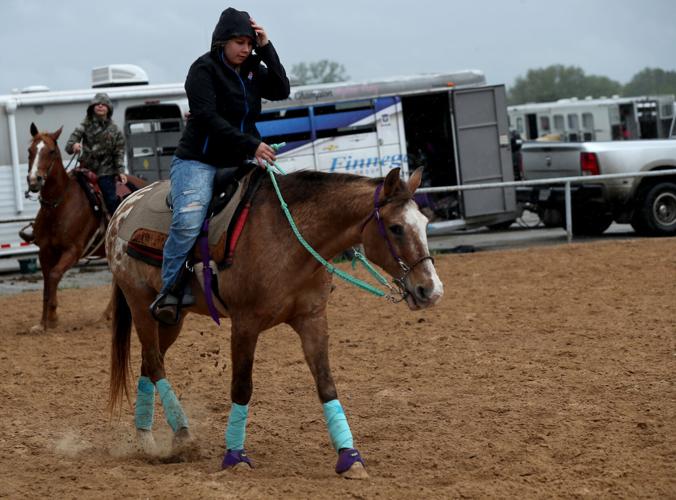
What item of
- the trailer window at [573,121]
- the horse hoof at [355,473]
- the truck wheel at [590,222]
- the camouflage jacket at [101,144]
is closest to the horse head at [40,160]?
the camouflage jacket at [101,144]

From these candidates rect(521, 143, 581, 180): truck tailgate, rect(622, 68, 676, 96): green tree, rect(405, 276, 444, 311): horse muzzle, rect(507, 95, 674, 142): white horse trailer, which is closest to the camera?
rect(405, 276, 444, 311): horse muzzle

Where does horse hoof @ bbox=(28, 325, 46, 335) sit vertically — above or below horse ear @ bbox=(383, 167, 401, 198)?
below

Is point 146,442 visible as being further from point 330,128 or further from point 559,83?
point 559,83

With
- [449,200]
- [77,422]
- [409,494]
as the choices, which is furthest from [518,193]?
[409,494]

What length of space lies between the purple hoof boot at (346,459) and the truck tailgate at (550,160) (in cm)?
1285

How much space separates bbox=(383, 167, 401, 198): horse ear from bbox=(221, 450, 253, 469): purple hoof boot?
5.55ft

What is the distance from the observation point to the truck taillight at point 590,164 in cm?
1703

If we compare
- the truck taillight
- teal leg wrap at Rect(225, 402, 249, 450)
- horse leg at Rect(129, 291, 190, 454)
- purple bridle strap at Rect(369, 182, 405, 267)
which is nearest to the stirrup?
horse leg at Rect(129, 291, 190, 454)

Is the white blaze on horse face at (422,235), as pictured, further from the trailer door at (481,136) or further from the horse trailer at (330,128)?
the trailer door at (481,136)

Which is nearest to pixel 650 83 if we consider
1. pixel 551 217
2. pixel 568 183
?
pixel 551 217

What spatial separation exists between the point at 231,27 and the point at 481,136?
1320 centimetres

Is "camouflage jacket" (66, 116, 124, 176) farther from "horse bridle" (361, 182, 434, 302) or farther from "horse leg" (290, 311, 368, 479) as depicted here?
"horse bridle" (361, 182, 434, 302)

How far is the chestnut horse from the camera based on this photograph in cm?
1116

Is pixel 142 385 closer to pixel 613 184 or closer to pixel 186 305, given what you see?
pixel 186 305
